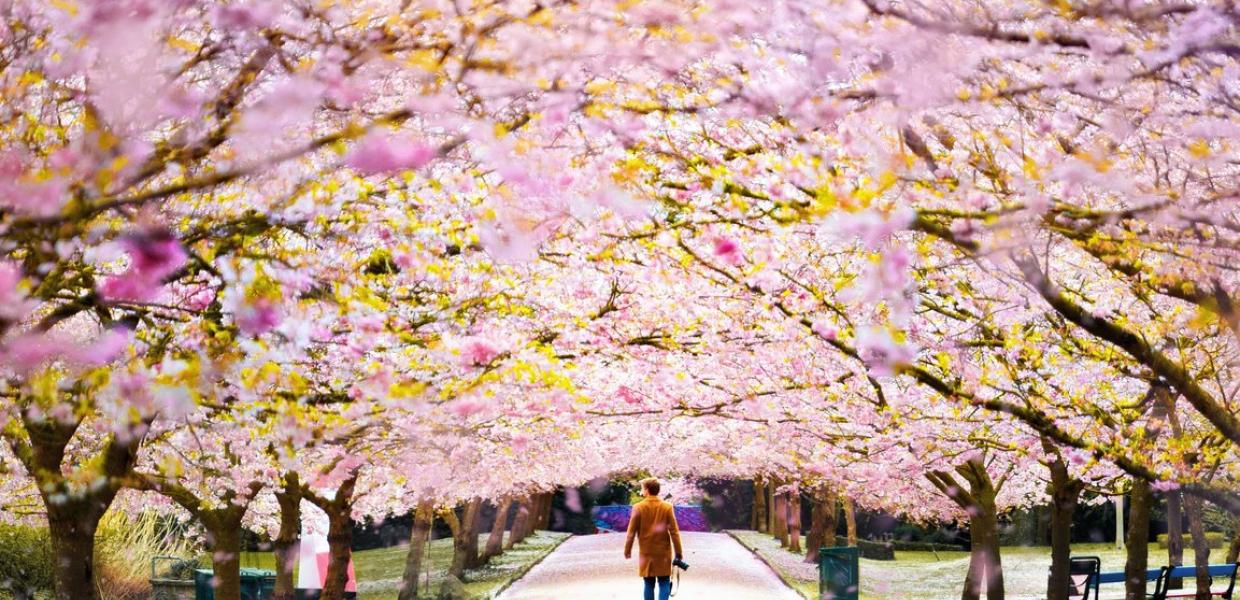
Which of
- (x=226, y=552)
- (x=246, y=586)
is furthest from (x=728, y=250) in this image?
(x=246, y=586)

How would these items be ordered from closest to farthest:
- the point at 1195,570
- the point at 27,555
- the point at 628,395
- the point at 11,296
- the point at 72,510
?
the point at 11,296, the point at 72,510, the point at 628,395, the point at 27,555, the point at 1195,570

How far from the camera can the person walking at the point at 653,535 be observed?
1423cm

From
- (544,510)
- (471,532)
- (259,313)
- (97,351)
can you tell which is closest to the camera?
(97,351)

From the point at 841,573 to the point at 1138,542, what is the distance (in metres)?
5.29

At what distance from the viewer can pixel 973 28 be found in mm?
5605

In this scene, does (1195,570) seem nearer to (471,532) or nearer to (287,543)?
(287,543)

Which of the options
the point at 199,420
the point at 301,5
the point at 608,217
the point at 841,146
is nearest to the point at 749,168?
the point at 841,146

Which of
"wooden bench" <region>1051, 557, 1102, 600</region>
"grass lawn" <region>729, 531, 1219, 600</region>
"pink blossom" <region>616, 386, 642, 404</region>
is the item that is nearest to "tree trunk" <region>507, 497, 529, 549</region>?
"grass lawn" <region>729, 531, 1219, 600</region>

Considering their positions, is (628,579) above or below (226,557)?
below

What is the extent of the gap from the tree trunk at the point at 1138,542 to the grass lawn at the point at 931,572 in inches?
237

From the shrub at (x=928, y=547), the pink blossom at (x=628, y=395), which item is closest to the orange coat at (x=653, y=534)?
the pink blossom at (x=628, y=395)

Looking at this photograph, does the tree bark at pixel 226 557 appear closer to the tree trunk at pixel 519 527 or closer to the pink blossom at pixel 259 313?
the pink blossom at pixel 259 313

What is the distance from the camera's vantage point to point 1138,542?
16422mm

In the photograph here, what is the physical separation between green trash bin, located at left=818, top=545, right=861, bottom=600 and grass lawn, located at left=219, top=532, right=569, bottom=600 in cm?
647
